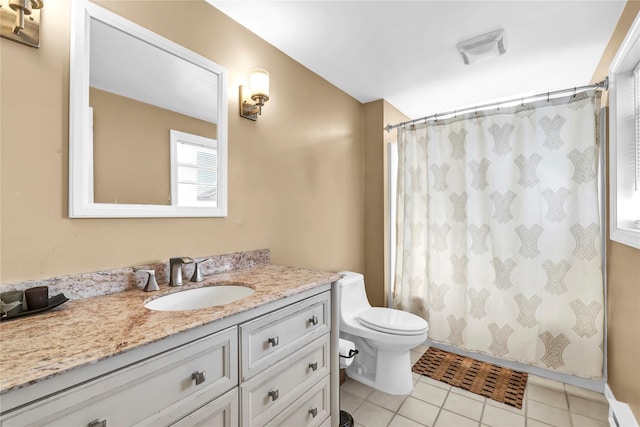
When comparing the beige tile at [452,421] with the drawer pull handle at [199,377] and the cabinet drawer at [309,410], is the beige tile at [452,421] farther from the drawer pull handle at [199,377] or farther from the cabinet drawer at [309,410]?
the drawer pull handle at [199,377]

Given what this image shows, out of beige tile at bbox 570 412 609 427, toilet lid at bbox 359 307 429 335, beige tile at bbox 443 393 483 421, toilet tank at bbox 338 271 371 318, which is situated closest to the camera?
beige tile at bbox 570 412 609 427

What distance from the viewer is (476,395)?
6.57ft

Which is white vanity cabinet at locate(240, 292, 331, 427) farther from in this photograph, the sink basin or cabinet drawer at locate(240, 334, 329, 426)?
the sink basin

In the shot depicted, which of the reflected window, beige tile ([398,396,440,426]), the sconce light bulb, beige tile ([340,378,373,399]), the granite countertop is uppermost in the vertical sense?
the sconce light bulb

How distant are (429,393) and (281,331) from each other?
1489 mm

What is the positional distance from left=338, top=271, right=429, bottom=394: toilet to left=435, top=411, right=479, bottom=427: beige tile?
277 millimetres

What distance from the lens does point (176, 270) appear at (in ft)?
4.18

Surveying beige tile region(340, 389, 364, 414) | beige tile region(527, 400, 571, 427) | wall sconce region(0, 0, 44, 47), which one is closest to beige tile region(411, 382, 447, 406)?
beige tile region(340, 389, 364, 414)

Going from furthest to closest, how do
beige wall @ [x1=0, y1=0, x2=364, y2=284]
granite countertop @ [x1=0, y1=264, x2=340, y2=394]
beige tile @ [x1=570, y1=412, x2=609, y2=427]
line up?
1. beige tile @ [x1=570, y1=412, x2=609, y2=427]
2. beige wall @ [x1=0, y1=0, x2=364, y2=284]
3. granite countertop @ [x1=0, y1=264, x2=340, y2=394]

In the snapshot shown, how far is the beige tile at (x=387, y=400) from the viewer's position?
1.93 m

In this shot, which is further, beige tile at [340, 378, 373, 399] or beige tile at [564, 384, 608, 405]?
beige tile at [340, 378, 373, 399]

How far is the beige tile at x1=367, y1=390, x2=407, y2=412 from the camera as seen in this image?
1.93 metres

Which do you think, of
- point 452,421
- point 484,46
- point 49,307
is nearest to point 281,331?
point 49,307

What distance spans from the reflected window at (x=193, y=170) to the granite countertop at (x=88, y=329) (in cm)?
45
